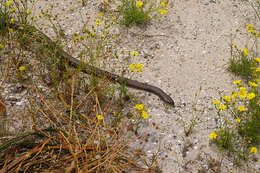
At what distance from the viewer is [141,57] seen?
468 centimetres

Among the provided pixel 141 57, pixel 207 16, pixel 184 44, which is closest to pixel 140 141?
pixel 141 57

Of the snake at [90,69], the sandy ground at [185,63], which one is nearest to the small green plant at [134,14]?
the sandy ground at [185,63]

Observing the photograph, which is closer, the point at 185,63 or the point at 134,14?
the point at 185,63

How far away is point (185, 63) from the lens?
4570 mm

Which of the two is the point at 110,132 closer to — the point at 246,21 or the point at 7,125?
the point at 7,125

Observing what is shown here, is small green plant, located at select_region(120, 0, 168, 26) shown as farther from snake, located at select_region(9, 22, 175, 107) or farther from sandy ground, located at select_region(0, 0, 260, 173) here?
snake, located at select_region(9, 22, 175, 107)

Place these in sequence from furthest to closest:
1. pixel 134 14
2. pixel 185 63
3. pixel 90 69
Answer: pixel 134 14
pixel 185 63
pixel 90 69

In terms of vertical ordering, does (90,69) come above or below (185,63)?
below

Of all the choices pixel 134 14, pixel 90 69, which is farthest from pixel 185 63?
pixel 90 69

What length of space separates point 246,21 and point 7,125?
4.48 m

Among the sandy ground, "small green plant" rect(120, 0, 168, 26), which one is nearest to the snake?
the sandy ground

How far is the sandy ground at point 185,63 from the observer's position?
3408 mm

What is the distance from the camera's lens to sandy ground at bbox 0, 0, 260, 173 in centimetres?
341

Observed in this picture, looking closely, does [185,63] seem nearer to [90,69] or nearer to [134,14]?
[134,14]
